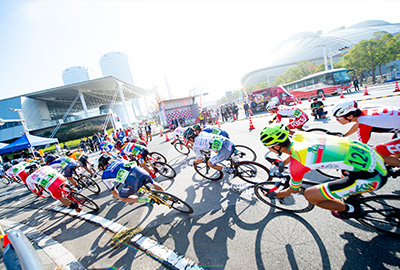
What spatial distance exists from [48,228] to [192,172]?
4177mm

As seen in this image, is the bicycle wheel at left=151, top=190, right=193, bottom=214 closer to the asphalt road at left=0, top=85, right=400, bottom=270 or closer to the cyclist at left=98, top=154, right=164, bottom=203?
the asphalt road at left=0, top=85, right=400, bottom=270

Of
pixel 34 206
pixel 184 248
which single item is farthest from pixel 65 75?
pixel 184 248

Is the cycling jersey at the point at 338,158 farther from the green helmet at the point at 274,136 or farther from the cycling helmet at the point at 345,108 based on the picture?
the cycling helmet at the point at 345,108

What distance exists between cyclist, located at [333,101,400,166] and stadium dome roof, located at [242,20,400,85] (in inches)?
2674

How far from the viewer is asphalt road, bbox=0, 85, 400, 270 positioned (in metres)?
1.96

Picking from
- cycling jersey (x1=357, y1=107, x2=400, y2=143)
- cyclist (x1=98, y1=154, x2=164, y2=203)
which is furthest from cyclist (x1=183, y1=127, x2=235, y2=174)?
cycling jersey (x1=357, y1=107, x2=400, y2=143)

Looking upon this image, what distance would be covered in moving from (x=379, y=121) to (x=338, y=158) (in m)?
1.84

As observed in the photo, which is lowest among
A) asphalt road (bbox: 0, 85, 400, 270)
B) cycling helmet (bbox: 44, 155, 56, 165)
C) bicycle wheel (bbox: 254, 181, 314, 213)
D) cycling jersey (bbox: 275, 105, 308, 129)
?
asphalt road (bbox: 0, 85, 400, 270)

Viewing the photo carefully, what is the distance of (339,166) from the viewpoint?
191 cm

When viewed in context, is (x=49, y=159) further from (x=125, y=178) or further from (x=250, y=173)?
(x=250, y=173)

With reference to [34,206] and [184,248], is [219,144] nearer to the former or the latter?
[184,248]

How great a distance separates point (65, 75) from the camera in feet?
309

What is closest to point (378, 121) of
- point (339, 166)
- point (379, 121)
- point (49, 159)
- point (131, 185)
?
point (379, 121)

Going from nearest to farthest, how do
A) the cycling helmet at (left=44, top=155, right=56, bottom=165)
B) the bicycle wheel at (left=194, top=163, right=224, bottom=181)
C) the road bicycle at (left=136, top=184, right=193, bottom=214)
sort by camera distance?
1. the road bicycle at (left=136, top=184, right=193, bottom=214)
2. the bicycle wheel at (left=194, top=163, right=224, bottom=181)
3. the cycling helmet at (left=44, top=155, right=56, bottom=165)
